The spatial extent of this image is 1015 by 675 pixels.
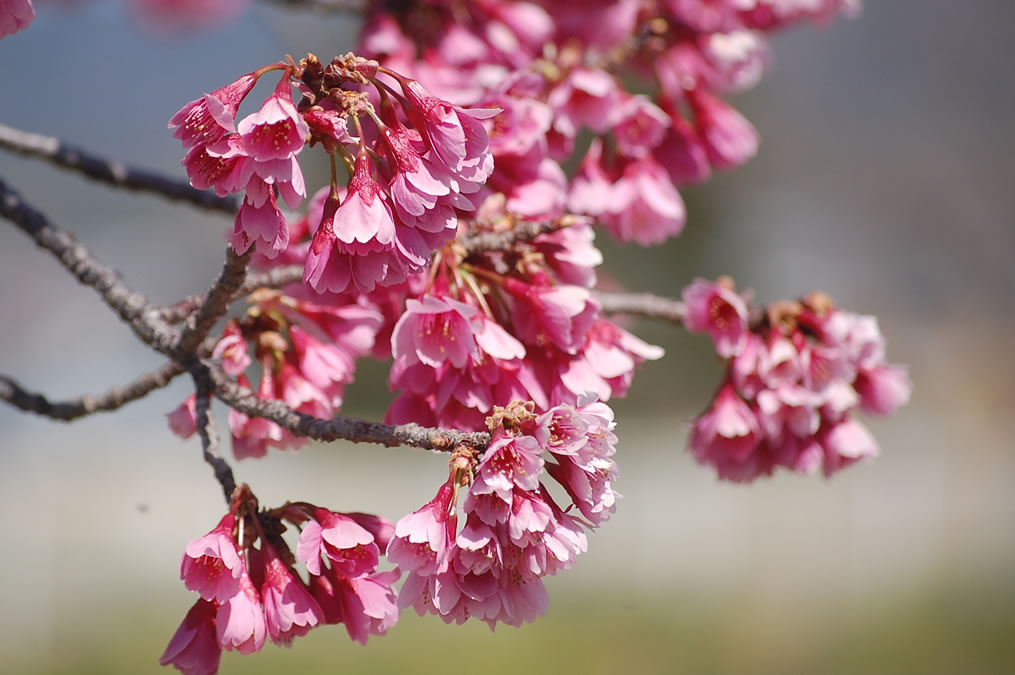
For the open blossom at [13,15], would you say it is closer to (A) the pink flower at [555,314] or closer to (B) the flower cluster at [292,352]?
(B) the flower cluster at [292,352]

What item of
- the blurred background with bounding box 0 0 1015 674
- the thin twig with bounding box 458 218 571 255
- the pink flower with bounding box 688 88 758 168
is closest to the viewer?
the thin twig with bounding box 458 218 571 255

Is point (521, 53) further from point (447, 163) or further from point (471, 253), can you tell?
point (447, 163)

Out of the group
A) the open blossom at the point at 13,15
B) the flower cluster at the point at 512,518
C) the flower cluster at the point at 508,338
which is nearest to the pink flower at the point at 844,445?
the flower cluster at the point at 508,338

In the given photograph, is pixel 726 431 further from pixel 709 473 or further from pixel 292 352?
pixel 709 473

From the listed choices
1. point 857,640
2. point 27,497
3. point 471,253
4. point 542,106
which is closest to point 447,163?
point 471,253

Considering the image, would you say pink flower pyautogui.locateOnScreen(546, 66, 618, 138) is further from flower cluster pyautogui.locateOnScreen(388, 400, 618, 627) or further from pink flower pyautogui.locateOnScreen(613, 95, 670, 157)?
flower cluster pyautogui.locateOnScreen(388, 400, 618, 627)

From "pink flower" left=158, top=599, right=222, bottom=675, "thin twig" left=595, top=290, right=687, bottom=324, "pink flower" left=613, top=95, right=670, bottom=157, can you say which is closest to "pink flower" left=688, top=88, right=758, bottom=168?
"pink flower" left=613, top=95, right=670, bottom=157

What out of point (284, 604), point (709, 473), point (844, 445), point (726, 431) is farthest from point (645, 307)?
point (709, 473)
